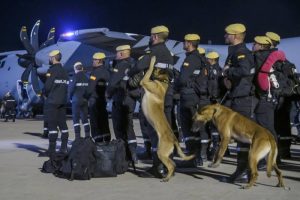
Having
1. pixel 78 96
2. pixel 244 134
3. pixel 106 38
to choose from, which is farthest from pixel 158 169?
pixel 106 38

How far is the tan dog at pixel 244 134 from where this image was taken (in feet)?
19.1

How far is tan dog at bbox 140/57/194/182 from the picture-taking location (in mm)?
6527

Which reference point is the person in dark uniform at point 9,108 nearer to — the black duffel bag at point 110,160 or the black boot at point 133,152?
the black boot at point 133,152

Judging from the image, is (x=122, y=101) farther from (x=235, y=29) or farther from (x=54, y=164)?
(x=235, y=29)

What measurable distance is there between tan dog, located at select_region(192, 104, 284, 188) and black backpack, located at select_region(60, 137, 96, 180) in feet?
5.04

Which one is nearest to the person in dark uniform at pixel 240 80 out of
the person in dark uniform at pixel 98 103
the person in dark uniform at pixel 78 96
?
the person in dark uniform at pixel 98 103

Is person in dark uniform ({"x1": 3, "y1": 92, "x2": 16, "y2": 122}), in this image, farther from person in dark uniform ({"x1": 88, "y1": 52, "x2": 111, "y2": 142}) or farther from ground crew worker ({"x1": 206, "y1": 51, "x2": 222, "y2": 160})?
ground crew worker ({"x1": 206, "y1": 51, "x2": 222, "y2": 160})

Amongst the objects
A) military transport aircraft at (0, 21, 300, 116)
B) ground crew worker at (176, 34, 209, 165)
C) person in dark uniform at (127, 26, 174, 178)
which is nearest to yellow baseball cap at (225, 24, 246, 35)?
person in dark uniform at (127, 26, 174, 178)

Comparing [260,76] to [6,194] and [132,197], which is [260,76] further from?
[6,194]

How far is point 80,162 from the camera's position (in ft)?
22.1

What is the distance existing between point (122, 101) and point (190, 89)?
1272mm

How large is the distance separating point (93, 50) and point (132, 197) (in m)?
20.6

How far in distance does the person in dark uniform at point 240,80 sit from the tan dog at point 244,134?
364 millimetres

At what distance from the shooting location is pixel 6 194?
5715 millimetres
